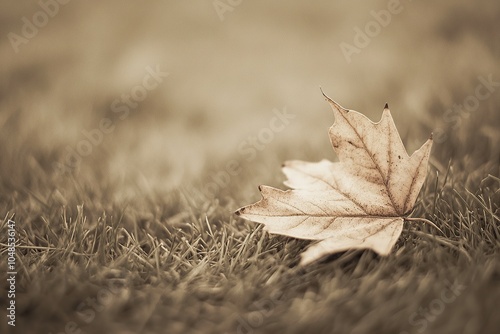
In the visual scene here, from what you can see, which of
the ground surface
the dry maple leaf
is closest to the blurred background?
the ground surface

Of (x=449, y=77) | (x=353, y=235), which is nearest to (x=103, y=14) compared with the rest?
(x=449, y=77)

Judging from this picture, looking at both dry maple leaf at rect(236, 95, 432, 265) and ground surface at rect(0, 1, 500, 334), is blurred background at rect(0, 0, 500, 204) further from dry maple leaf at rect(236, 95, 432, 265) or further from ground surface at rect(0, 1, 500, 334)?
dry maple leaf at rect(236, 95, 432, 265)

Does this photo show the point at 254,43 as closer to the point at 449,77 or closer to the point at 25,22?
the point at 449,77

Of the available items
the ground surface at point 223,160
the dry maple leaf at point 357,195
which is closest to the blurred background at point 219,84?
the ground surface at point 223,160

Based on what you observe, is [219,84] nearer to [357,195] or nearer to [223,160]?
[223,160]

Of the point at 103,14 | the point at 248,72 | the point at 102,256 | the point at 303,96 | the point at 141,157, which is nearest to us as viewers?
the point at 102,256

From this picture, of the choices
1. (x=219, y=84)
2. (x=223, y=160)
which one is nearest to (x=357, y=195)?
(x=223, y=160)
